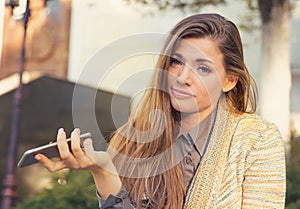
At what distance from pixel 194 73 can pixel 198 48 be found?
0.06 meters

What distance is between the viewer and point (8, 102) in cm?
546

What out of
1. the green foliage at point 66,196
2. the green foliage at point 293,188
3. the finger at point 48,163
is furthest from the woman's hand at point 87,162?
the green foliage at point 293,188

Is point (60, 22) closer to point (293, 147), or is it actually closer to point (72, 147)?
point (293, 147)

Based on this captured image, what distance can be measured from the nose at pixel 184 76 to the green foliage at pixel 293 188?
123 inches

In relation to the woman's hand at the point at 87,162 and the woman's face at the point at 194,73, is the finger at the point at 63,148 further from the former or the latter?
the woman's face at the point at 194,73

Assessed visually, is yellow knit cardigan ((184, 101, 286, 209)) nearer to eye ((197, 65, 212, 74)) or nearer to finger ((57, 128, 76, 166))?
eye ((197, 65, 212, 74))

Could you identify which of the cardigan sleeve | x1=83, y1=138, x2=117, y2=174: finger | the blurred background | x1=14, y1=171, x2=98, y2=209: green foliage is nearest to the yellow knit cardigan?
the cardigan sleeve

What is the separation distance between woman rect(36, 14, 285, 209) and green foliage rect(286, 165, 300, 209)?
3008 mm

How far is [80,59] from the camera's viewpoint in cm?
564

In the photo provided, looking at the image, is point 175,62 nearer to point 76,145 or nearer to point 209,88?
point 209,88

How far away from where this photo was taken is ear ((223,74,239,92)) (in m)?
1.49

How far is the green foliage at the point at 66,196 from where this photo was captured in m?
4.39

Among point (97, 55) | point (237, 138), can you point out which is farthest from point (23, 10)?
point (237, 138)

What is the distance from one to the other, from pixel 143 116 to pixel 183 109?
10 centimetres
